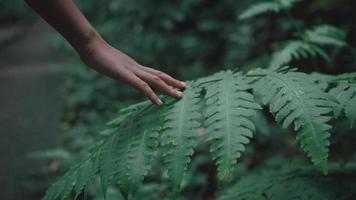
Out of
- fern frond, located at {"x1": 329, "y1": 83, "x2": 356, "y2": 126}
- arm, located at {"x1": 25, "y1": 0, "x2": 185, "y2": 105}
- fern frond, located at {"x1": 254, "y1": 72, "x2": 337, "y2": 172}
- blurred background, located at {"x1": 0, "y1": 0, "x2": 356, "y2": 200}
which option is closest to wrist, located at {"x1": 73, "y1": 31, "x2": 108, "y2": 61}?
arm, located at {"x1": 25, "y1": 0, "x2": 185, "y2": 105}

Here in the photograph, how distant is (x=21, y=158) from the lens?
13.8 feet

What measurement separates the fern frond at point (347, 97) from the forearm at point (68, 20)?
844mm

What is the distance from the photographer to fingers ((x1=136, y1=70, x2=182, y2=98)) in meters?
1.39

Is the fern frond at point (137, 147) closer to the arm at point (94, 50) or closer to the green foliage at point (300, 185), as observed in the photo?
the arm at point (94, 50)

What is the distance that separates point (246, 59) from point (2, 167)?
2.91m

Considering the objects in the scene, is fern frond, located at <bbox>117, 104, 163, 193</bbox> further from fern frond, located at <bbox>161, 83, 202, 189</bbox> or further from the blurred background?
the blurred background

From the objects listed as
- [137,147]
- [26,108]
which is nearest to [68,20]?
[137,147]

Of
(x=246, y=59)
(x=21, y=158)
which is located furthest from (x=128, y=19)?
(x=21, y=158)

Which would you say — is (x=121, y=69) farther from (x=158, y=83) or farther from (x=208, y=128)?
(x=208, y=128)

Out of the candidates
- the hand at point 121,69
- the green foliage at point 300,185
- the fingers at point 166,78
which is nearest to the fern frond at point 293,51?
the green foliage at point 300,185

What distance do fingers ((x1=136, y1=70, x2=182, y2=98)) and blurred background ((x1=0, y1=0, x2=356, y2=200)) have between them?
6.53ft

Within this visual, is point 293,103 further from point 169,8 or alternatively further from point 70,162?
point 169,8

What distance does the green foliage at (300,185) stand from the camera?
155 centimetres

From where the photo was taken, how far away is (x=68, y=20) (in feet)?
4.20
